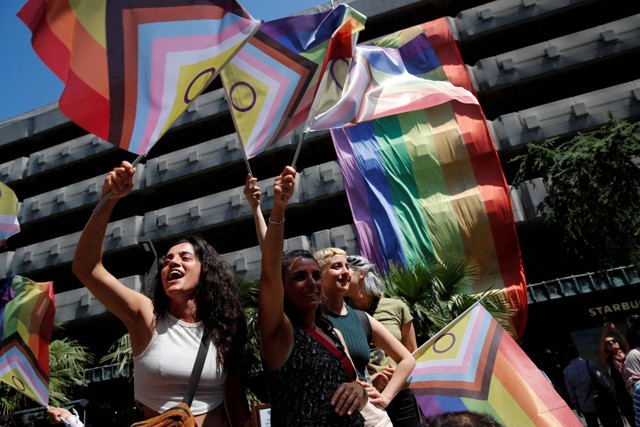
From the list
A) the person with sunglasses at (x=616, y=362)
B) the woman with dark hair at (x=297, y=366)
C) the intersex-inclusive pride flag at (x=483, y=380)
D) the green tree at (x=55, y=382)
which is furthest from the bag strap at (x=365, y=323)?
the green tree at (x=55, y=382)

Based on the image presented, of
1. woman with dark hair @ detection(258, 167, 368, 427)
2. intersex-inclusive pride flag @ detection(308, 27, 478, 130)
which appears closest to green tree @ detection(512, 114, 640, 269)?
intersex-inclusive pride flag @ detection(308, 27, 478, 130)

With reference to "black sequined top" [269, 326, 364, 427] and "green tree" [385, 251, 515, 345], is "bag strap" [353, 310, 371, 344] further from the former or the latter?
"green tree" [385, 251, 515, 345]

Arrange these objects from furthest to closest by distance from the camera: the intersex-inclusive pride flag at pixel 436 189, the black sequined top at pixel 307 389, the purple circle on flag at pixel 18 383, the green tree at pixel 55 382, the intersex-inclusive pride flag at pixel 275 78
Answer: the intersex-inclusive pride flag at pixel 436 189 → the green tree at pixel 55 382 → the purple circle on flag at pixel 18 383 → the intersex-inclusive pride flag at pixel 275 78 → the black sequined top at pixel 307 389

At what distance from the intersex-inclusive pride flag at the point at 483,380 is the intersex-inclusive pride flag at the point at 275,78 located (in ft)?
5.33

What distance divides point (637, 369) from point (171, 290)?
4.53 metres

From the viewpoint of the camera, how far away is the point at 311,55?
170 inches

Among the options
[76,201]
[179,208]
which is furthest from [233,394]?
[76,201]

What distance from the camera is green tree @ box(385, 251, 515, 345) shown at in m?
8.84

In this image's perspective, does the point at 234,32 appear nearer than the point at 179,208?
Yes

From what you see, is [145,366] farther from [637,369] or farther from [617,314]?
[617,314]

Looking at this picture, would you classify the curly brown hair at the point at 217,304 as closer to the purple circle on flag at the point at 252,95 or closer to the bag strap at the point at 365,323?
the bag strap at the point at 365,323

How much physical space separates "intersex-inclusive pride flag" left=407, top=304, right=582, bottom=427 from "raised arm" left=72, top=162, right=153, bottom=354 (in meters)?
1.65

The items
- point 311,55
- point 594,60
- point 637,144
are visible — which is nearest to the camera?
point 311,55

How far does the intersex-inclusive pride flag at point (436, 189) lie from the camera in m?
16.8
